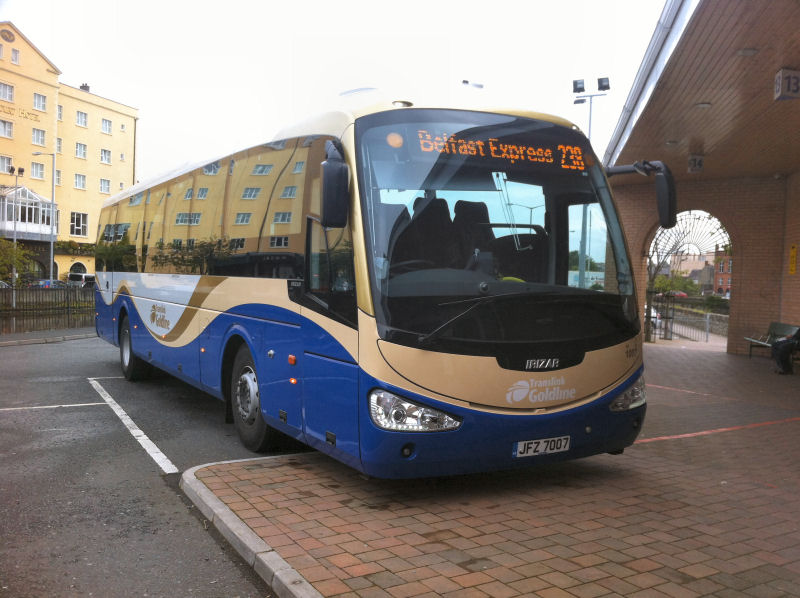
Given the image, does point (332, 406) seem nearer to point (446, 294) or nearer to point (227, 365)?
point (446, 294)

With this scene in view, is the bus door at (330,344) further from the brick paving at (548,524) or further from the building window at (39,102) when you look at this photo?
the building window at (39,102)

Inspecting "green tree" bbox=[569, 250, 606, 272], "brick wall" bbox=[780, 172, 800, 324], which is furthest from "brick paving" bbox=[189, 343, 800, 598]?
"brick wall" bbox=[780, 172, 800, 324]

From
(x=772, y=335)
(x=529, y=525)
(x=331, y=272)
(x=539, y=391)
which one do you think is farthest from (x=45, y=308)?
(x=529, y=525)

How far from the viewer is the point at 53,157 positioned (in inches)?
2359

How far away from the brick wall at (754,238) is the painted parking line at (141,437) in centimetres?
1288

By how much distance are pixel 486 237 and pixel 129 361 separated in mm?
8305

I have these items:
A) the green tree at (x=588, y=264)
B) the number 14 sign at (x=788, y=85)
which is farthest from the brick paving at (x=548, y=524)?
the number 14 sign at (x=788, y=85)

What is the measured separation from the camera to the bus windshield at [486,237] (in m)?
5.04

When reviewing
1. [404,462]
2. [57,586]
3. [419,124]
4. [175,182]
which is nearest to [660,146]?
[175,182]

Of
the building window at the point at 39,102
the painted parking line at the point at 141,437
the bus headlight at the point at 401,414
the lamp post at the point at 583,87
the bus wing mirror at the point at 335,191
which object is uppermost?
the building window at the point at 39,102

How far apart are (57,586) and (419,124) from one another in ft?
12.4

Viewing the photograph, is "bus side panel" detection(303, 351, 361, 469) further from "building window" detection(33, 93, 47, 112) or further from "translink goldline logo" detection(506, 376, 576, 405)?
"building window" detection(33, 93, 47, 112)

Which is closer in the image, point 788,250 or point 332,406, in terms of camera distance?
point 332,406

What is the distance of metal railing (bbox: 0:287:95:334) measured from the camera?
2356 centimetres
